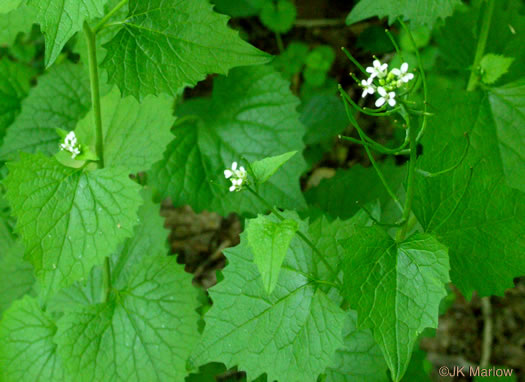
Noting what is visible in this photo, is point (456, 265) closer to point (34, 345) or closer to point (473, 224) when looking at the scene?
point (473, 224)

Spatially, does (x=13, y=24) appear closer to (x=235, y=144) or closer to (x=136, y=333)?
(x=235, y=144)

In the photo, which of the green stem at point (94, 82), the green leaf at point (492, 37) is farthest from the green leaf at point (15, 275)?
the green leaf at point (492, 37)

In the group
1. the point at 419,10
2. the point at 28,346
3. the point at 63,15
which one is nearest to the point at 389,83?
the point at 419,10

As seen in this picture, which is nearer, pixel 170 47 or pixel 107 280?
pixel 170 47

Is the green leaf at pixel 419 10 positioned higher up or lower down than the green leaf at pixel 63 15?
lower down

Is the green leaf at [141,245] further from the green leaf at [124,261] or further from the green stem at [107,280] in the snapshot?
the green stem at [107,280]

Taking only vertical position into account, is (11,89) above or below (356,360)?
above
